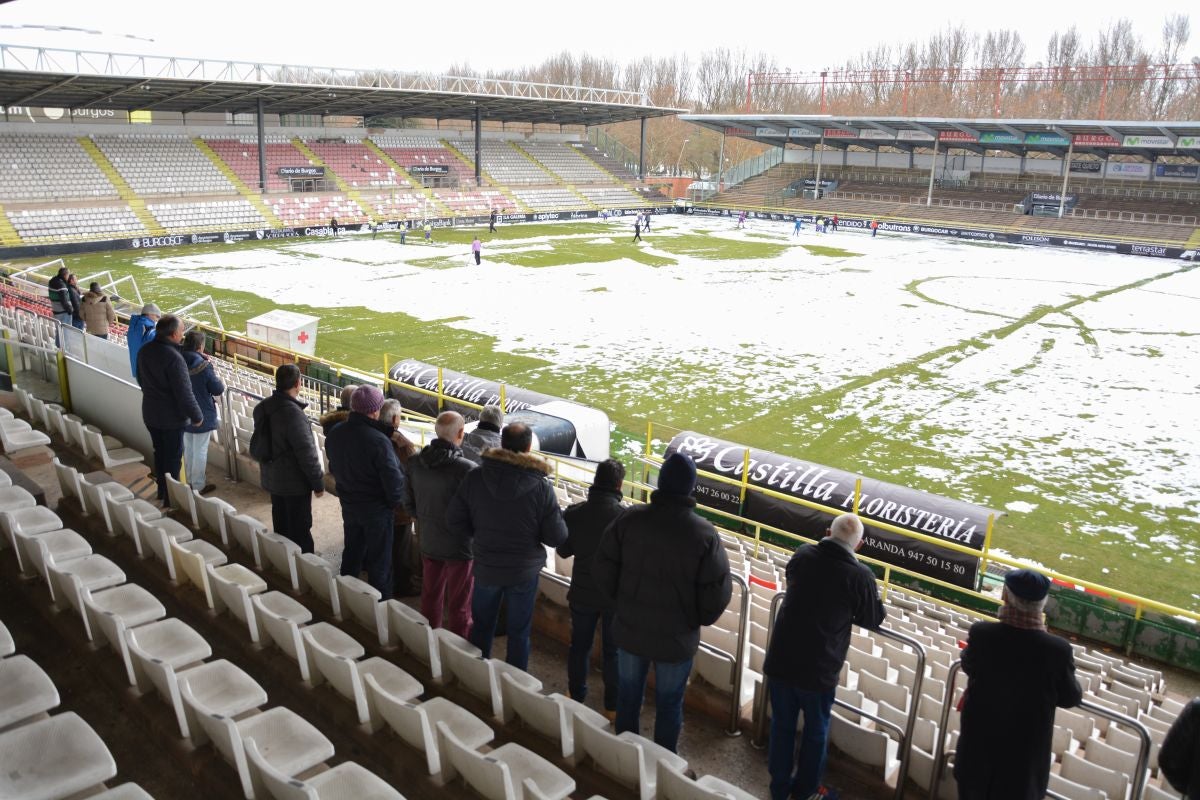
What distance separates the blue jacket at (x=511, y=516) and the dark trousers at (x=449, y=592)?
529mm

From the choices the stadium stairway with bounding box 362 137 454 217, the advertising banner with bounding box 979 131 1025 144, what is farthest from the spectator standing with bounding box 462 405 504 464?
the advertising banner with bounding box 979 131 1025 144

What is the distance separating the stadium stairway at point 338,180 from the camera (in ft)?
175

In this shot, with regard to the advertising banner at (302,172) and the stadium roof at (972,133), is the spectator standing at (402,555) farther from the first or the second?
the stadium roof at (972,133)

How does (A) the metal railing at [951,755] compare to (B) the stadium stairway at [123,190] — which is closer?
(A) the metal railing at [951,755]

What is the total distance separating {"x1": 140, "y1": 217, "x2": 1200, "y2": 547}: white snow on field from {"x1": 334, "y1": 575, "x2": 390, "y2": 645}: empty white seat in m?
11.5

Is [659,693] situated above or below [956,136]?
below

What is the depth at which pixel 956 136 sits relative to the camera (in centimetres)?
6138

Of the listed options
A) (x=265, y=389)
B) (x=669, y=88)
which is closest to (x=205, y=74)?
(x=265, y=389)

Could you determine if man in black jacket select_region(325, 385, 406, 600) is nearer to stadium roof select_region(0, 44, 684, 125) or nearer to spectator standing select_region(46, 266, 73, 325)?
Result: spectator standing select_region(46, 266, 73, 325)

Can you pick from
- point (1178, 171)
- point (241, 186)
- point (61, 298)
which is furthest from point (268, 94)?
point (1178, 171)

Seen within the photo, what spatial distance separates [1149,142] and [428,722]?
61.2m

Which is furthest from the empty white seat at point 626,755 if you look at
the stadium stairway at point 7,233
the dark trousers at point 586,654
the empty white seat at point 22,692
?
the stadium stairway at point 7,233

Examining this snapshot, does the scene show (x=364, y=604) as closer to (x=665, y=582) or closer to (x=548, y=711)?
(x=548, y=711)

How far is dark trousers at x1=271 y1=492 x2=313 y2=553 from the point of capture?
6.67m
